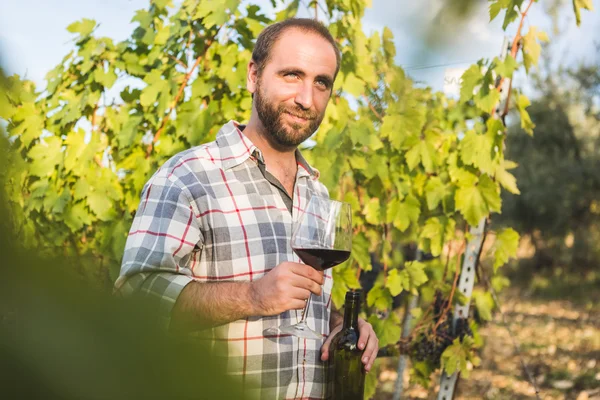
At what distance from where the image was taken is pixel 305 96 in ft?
7.04

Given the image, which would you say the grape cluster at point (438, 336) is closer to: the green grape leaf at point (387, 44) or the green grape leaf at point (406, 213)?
the green grape leaf at point (406, 213)

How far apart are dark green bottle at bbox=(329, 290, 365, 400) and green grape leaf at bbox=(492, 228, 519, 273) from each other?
160cm

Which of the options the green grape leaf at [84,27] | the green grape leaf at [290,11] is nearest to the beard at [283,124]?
the green grape leaf at [290,11]

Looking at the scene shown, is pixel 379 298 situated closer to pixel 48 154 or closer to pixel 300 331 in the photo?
pixel 300 331

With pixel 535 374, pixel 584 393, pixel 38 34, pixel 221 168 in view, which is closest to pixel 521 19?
pixel 221 168

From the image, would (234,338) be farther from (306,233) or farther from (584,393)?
(584,393)

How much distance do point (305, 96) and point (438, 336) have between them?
6.21 feet

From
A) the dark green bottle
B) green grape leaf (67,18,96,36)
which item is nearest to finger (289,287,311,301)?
the dark green bottle

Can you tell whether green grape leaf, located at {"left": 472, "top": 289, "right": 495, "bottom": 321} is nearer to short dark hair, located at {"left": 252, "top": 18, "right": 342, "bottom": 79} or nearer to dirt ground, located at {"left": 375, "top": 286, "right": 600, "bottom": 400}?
dirt ground, located at {"left": 375, "top": 286, "right": 600, "bottom": 400}

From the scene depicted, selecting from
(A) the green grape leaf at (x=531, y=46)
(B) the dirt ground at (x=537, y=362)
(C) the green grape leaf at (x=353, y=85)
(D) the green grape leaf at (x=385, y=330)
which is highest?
(A) the green grape leaf at (x=531, y=46)

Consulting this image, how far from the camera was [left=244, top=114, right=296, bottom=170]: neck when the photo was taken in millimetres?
2201

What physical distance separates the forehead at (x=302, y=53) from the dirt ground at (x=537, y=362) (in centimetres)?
254

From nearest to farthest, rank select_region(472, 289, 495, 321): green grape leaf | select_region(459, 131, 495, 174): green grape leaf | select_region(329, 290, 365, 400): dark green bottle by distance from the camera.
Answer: select_region(329, 290, 365, 400): dark green bottle → select_region(459, 131, 495, 174): green grape leaf → select_region(472, 289, 495, 321): green grape leaf

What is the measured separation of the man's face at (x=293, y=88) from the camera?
2146 millimetres
